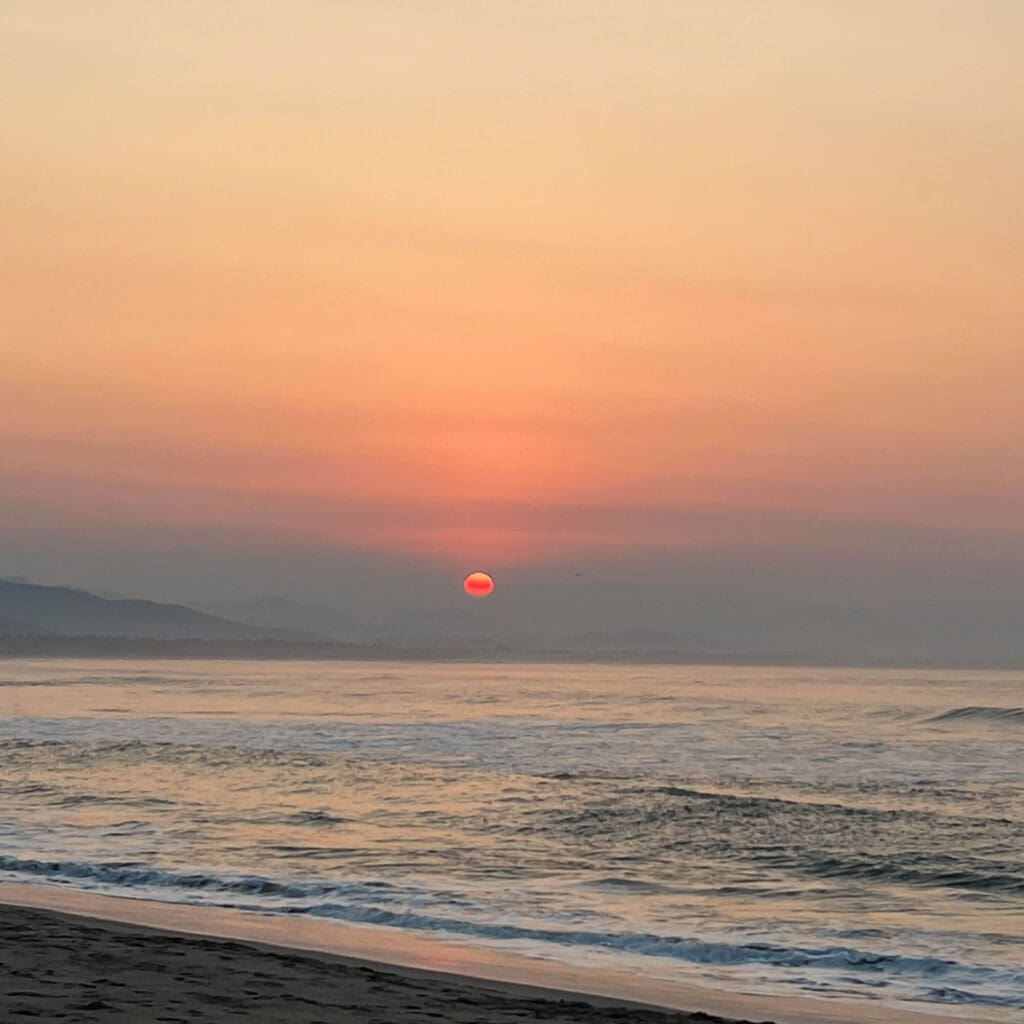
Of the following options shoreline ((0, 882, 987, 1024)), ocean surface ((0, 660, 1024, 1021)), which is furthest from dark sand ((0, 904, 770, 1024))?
ocean surface ((0, 660, 1024, 1021))

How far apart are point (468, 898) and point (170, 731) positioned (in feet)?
96.4

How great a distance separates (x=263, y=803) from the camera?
2564cm

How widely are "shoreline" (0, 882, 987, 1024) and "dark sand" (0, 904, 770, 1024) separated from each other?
23 mm

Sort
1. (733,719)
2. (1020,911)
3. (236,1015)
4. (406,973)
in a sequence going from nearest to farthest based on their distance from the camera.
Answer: (236,1015) → (406,973) → (1020,911) → (733,719)

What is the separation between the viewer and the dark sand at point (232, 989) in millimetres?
9422

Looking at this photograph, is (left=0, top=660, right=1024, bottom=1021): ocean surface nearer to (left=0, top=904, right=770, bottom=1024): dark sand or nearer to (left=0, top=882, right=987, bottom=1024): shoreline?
(left=0, top=882, right=987, bottom=1024): shoreline

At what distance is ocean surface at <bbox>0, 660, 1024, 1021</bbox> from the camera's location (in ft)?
47.2

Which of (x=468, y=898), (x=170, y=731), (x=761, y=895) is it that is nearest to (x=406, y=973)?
(x=468, y=898)

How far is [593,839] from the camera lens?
71.2ft

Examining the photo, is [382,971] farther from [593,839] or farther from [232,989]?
[593,839]

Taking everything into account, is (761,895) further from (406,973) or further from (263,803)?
(263,803)

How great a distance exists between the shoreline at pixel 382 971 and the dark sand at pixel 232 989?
23 millimetres

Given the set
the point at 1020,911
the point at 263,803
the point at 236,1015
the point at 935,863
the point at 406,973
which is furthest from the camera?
the point at 263,803

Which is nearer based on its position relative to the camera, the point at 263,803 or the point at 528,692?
the point at 263,803
